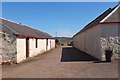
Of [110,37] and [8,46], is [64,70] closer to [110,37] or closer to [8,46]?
[8,46]

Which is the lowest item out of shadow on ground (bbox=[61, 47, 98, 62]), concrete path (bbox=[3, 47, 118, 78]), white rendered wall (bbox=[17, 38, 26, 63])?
concrete path (bbox=[3, 47, 118, 78])

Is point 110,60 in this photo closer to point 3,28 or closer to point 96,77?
point 96,77

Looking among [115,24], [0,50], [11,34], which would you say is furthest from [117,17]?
[0,50]

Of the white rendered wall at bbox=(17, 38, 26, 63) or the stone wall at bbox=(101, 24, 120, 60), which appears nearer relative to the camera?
the stone wall at bbox=(101, 24, 120, 60)

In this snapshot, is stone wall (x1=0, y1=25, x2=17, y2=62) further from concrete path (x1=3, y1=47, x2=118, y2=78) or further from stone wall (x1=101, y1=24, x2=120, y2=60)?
stone wall (x1=101, y1=24, x2=120, y2=60)

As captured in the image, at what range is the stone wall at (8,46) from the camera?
17453 millimetres

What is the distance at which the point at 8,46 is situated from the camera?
57.5 ft

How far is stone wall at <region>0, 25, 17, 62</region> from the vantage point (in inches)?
687

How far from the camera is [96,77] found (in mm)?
10820

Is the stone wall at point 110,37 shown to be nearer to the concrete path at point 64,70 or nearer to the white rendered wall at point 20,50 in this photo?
the concrete path at point 64,70

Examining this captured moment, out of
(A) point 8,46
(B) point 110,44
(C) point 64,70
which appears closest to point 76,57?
(B) point 110,44

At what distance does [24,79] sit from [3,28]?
825cm

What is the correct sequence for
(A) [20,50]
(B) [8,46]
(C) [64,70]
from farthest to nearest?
(A) [20,50] → (B) [8,46] → (C) [64,70]

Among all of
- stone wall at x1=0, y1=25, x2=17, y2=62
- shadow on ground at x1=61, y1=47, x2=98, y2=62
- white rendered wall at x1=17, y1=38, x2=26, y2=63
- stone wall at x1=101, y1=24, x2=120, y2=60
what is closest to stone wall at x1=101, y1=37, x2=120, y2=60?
stone wall at x1=101, y1=24, x2=120, y2=60
